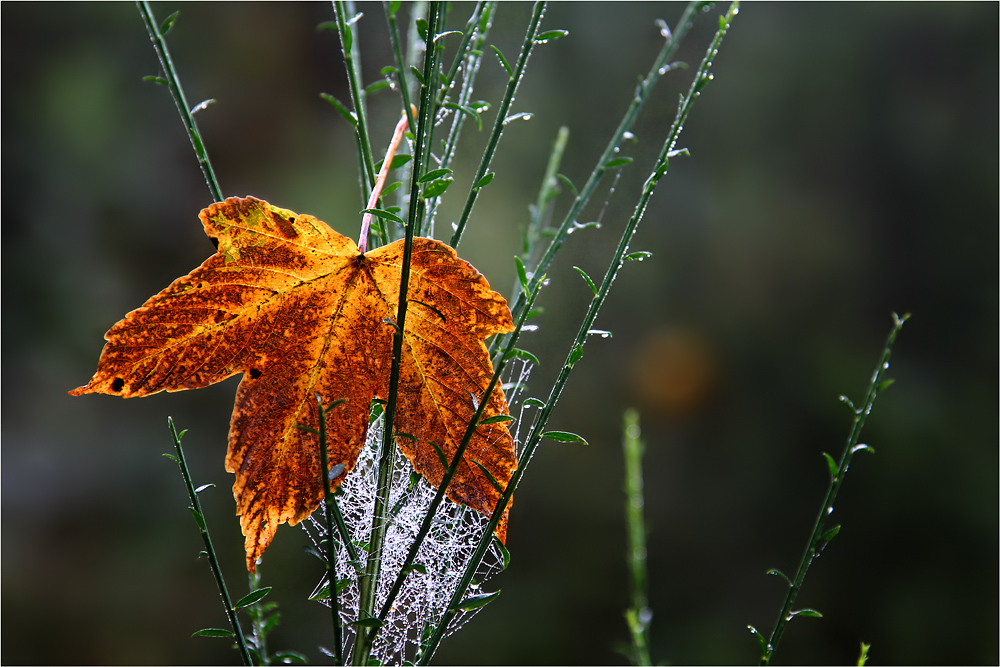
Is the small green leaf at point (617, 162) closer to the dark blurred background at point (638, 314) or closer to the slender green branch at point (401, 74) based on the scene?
the slender green branch at point (401, 74)

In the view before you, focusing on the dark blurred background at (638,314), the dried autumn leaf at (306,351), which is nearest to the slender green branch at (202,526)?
the dried autumn leaf at (306,351)

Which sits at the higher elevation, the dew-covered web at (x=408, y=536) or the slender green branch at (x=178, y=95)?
the slender green branch at (x=178, y=95)

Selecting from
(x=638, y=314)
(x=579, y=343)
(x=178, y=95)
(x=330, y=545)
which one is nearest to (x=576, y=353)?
(x=579, y=343)

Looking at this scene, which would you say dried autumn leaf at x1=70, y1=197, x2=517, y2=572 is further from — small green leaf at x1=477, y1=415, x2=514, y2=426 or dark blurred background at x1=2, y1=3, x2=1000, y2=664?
dark blurred background at x1=2, y1=3, x2=1000, y2=664

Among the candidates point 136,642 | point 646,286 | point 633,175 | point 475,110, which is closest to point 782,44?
point 633,175

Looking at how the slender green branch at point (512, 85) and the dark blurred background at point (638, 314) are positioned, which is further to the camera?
the dark blurred background at point (638, 314)

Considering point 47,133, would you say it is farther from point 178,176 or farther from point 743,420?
point 743,420
